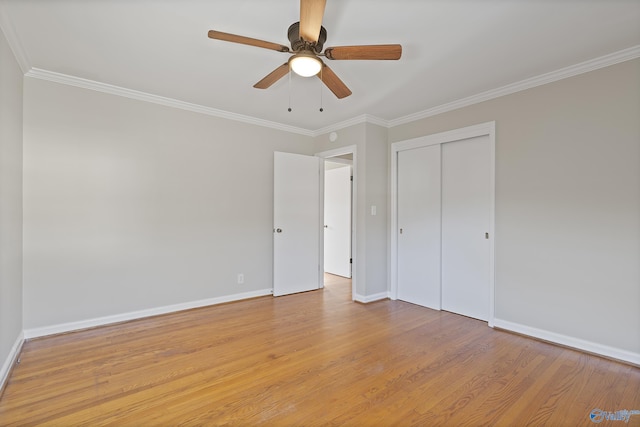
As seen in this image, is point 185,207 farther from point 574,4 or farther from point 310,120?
point 574,4

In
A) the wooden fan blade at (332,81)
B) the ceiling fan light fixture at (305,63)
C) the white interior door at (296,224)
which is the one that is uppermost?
the wooden fan blade at (332,81)

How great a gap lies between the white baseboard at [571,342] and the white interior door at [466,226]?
289 mm

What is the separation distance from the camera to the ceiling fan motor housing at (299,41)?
6.18 ft

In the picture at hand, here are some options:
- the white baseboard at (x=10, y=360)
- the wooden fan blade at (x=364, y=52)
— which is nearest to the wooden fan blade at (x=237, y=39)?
the wooden fan blade at (x=364, y=52)

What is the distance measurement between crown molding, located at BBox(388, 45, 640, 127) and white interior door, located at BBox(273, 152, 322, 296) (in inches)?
68.6

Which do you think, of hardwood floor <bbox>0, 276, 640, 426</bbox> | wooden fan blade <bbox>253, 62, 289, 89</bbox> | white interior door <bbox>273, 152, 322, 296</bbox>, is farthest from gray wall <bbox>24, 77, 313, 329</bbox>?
wooden fan blade <bbox>253, 62, 289, 89</bbox>

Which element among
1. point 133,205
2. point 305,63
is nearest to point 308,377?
point 305,63

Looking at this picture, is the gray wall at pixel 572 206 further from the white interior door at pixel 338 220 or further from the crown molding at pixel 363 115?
the white interior door at pixel 338 220

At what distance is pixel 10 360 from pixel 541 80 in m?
4.91

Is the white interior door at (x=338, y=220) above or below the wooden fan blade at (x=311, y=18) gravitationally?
below

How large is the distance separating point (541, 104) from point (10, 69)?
4443mm

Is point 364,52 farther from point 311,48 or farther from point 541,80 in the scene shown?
point 541,80

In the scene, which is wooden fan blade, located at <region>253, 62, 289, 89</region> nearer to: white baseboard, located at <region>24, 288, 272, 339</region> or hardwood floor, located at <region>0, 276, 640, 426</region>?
hardwood floor, located at <region>0, 276, 640, 426</region>

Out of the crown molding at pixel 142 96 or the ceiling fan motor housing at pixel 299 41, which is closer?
the ceiling fan motor housing at pixel 299 41
